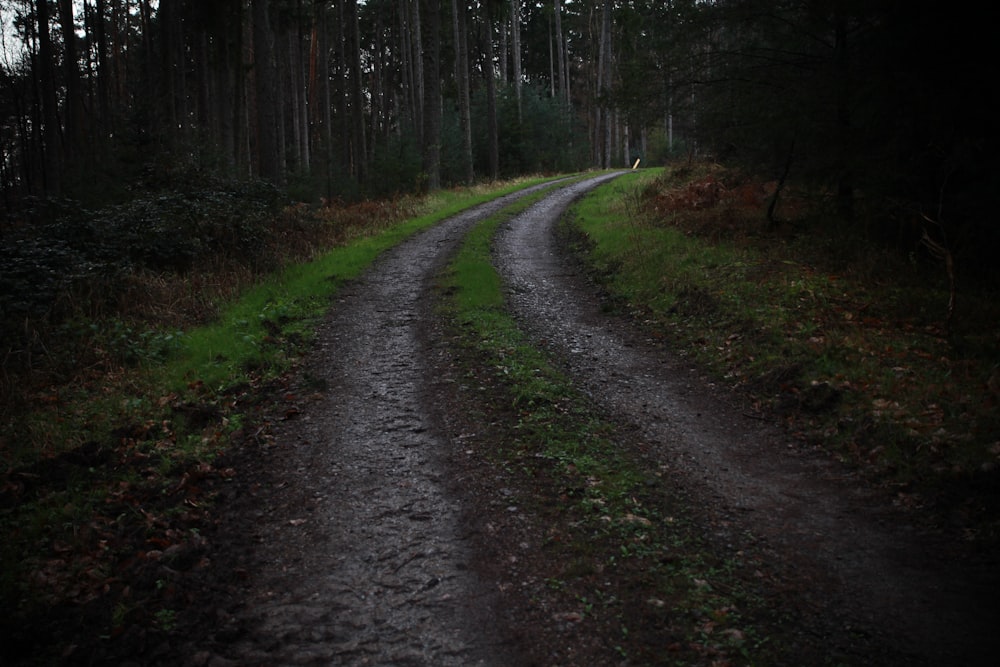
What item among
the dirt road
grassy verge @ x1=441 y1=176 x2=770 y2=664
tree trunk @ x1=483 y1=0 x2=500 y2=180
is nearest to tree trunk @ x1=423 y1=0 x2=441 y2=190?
tree trunk @ x1=483 y1=0 x2=500 y2=180

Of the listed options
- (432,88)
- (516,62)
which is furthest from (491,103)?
(516,62)

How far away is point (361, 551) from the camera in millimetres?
4559

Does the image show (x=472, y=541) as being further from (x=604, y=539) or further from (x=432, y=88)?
(x=432, y=88)

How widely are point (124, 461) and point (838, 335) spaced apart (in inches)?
305

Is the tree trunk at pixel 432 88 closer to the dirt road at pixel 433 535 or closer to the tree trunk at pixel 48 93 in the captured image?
the tree trunk at pixel 48 93

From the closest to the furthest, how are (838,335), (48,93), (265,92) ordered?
(838,335)
(265,92)
(48,93)

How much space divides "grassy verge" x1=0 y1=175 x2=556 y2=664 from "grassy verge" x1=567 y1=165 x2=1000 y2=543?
5481mm

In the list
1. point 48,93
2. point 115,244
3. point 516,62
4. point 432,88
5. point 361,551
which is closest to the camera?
point 361,551

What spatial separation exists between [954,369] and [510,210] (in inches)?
626

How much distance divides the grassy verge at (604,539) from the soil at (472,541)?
7 centimetres

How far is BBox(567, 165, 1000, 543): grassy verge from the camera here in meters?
5.36

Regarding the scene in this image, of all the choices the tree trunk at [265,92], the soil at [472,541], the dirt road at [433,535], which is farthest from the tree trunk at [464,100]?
the soil at [472,541]

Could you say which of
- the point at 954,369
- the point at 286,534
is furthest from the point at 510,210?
the point at 286,534

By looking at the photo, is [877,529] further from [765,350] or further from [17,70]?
[17,70]
